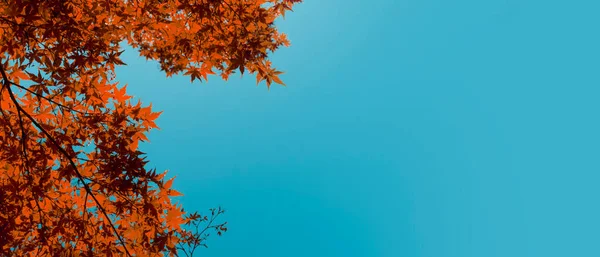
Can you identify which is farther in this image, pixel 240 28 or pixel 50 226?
pixel 240 28

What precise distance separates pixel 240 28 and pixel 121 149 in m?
1.41

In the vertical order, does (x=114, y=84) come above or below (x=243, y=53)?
below

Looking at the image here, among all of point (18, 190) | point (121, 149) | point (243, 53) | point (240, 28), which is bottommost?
point (18, 190)

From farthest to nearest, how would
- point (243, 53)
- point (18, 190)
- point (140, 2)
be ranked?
point (140, 2) < point (243, 53) < point (18, 190)

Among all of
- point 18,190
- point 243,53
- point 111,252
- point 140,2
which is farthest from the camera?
point 140,2

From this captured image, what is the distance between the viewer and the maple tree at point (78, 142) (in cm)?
268

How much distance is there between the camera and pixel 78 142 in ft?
9.55

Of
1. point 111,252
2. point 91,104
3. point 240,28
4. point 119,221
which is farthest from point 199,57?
point 111,252

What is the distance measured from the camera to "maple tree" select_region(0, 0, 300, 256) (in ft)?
8.79

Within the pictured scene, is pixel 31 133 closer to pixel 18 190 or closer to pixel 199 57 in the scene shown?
pixel 18 190

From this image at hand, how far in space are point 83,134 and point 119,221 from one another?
761 mm

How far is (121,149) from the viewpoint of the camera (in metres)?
2.77

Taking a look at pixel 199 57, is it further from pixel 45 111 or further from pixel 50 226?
pixel 50 226

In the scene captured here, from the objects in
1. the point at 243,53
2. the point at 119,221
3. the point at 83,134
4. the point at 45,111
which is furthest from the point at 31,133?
the point at 243,53
